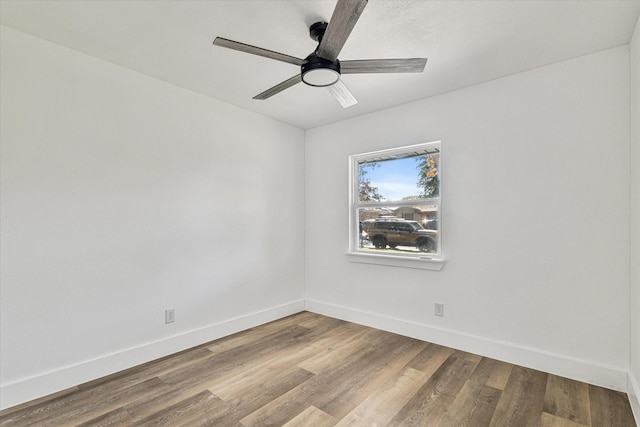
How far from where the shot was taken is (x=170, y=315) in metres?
2.84

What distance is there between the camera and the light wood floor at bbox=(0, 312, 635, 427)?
74.9 inches

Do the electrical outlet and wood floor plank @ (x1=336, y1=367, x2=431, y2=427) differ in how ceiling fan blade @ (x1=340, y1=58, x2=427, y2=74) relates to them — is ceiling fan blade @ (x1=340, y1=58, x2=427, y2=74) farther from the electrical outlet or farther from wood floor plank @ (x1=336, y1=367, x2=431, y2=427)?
the electrical outlet

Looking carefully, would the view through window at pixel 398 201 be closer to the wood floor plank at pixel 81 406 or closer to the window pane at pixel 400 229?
the window pane at pixel 400 229

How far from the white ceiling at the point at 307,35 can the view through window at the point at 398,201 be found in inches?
35.7

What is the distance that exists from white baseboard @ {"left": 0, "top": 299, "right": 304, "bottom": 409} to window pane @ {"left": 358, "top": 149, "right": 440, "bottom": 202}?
1994 millimetres

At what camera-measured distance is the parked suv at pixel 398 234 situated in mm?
3250

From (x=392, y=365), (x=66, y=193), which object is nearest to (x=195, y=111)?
(x=66, y=193)

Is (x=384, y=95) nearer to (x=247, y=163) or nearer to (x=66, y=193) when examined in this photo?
(x=247, y=163)

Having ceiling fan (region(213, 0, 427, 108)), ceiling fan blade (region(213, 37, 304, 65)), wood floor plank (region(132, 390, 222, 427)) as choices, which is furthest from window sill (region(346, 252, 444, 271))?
ceiling fan blade (region(213, 37, 304, 65))

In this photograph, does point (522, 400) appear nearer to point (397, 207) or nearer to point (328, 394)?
point (328, 394)

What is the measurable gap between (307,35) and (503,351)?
3006 millimetres

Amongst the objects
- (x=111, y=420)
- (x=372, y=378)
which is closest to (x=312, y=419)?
(x=372, y=378)

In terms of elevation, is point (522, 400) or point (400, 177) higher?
point (400, 177)

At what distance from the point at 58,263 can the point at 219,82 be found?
1945 mm
